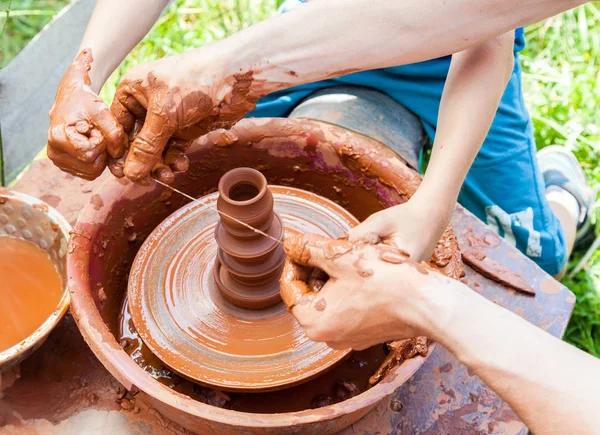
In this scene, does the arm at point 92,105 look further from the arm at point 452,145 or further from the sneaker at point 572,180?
the sneaker at point 572,180

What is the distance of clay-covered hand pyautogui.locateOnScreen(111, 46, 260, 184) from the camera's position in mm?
1457

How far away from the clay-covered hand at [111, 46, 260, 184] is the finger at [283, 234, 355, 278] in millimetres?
427

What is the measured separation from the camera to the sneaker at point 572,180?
9.75 ft

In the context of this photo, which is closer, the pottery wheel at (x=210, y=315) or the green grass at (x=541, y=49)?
the pottery wheel at (x=210, y=315)

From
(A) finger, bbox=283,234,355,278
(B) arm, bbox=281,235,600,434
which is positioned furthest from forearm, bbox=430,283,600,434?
(A) finger, bbox=283,234,355,278

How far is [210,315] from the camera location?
73.3 inches

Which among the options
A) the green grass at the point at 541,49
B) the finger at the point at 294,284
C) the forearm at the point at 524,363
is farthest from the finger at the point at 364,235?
the green grass at the point at 541,49

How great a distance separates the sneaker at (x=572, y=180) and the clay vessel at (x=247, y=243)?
73.9 inches

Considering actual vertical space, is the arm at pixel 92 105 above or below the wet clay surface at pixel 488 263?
above

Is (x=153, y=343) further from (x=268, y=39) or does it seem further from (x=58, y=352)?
(x=268, y=39)

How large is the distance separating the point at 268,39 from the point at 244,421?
0.98 m

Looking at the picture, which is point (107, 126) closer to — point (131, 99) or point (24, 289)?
point (131, 99)

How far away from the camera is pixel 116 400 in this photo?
5.53 ft

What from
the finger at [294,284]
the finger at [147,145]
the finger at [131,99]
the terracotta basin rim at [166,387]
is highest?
the finger at [131,99]
